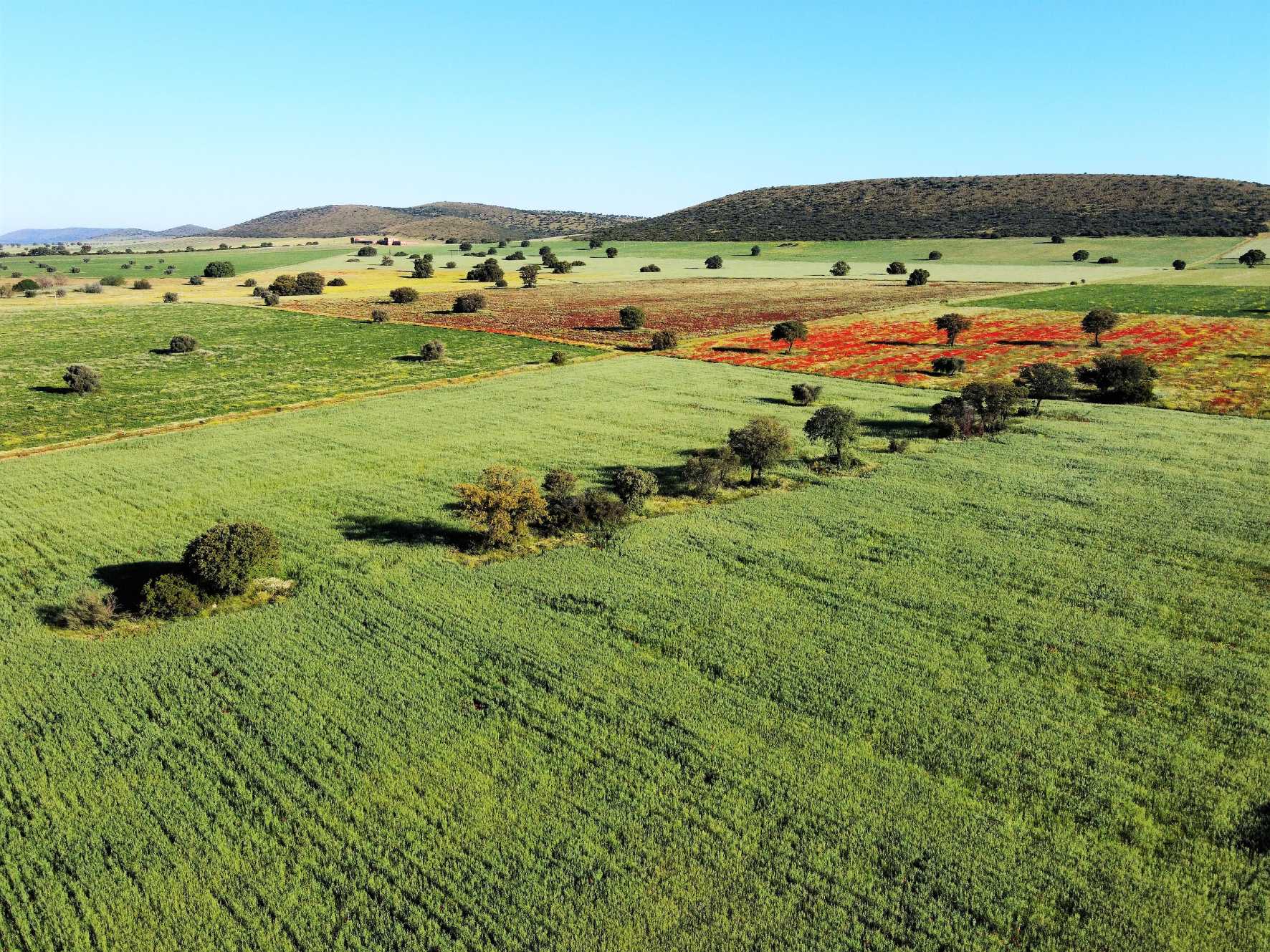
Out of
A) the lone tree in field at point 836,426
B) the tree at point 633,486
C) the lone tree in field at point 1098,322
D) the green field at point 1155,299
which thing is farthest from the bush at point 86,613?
the green field at point 1155,299

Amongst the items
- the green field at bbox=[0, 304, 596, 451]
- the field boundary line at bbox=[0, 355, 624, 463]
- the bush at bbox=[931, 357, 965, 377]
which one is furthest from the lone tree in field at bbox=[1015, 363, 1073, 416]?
the green field at bbox=[0, 304, 596, 451]

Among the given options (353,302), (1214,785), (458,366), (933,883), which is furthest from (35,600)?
(353,302)

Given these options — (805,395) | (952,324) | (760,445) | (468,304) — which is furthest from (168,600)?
(468,304)

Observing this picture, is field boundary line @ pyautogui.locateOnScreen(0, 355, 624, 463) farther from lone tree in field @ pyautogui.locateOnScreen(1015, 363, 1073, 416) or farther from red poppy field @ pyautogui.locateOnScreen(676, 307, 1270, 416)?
lone tree in field @ pyautogui.locateOnScreen(1015, 363, 1073, 416)

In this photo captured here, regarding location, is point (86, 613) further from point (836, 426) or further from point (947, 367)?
point (947, 367)

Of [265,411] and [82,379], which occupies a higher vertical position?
[82,379]
